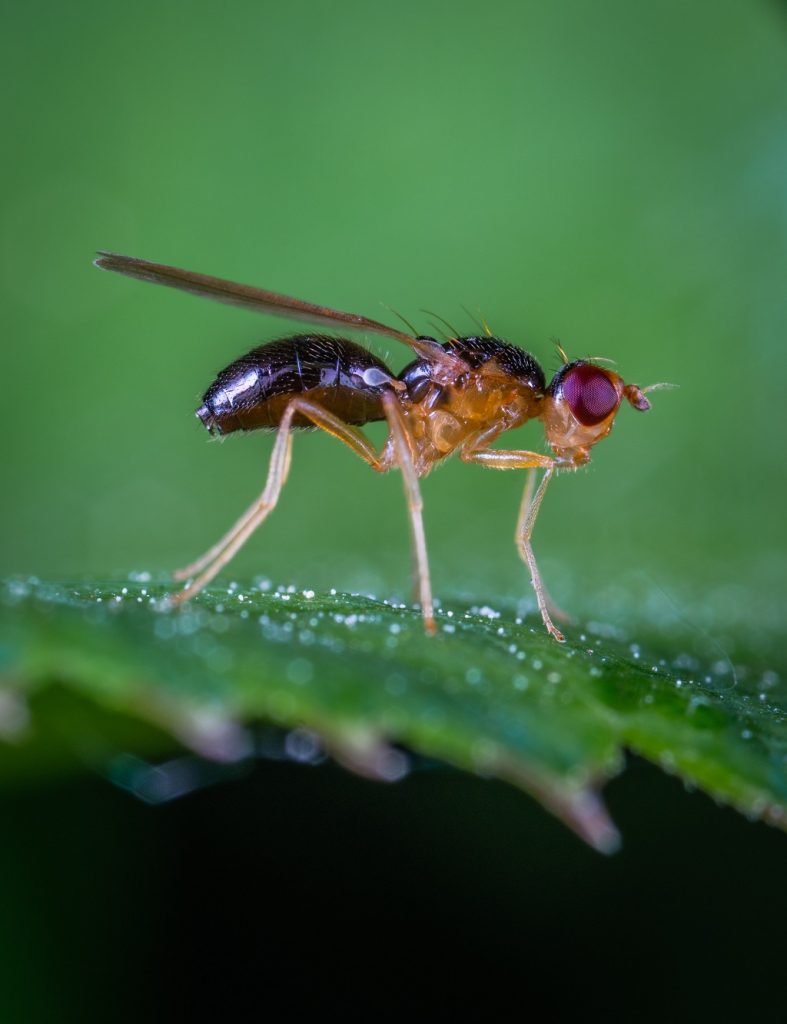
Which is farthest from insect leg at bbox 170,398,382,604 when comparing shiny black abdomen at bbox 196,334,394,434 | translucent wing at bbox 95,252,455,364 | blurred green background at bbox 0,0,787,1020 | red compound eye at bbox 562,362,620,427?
blurred green background at bbox 0,0,787,1020

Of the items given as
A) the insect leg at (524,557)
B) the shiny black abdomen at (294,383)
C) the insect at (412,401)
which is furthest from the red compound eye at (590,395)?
the shiny black abdomen at (294,383)

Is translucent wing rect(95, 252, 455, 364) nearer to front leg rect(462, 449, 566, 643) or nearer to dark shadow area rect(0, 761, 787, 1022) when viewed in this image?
front leg rect(462, 449, 566, 643)

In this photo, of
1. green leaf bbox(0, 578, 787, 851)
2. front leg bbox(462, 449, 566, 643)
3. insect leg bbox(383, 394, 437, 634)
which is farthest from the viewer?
front leg bbox(462, 449, 566, 643)

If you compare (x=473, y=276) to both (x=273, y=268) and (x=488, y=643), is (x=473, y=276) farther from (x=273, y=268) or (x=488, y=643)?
(x=488, y=643)

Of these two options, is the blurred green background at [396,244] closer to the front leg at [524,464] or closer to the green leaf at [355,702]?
the front leg at [524,464]

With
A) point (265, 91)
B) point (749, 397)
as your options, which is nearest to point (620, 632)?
point (749, 397)

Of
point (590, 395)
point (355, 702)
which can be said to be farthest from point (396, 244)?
point (355, 702)

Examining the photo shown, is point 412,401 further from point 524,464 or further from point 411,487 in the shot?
point 411,487
